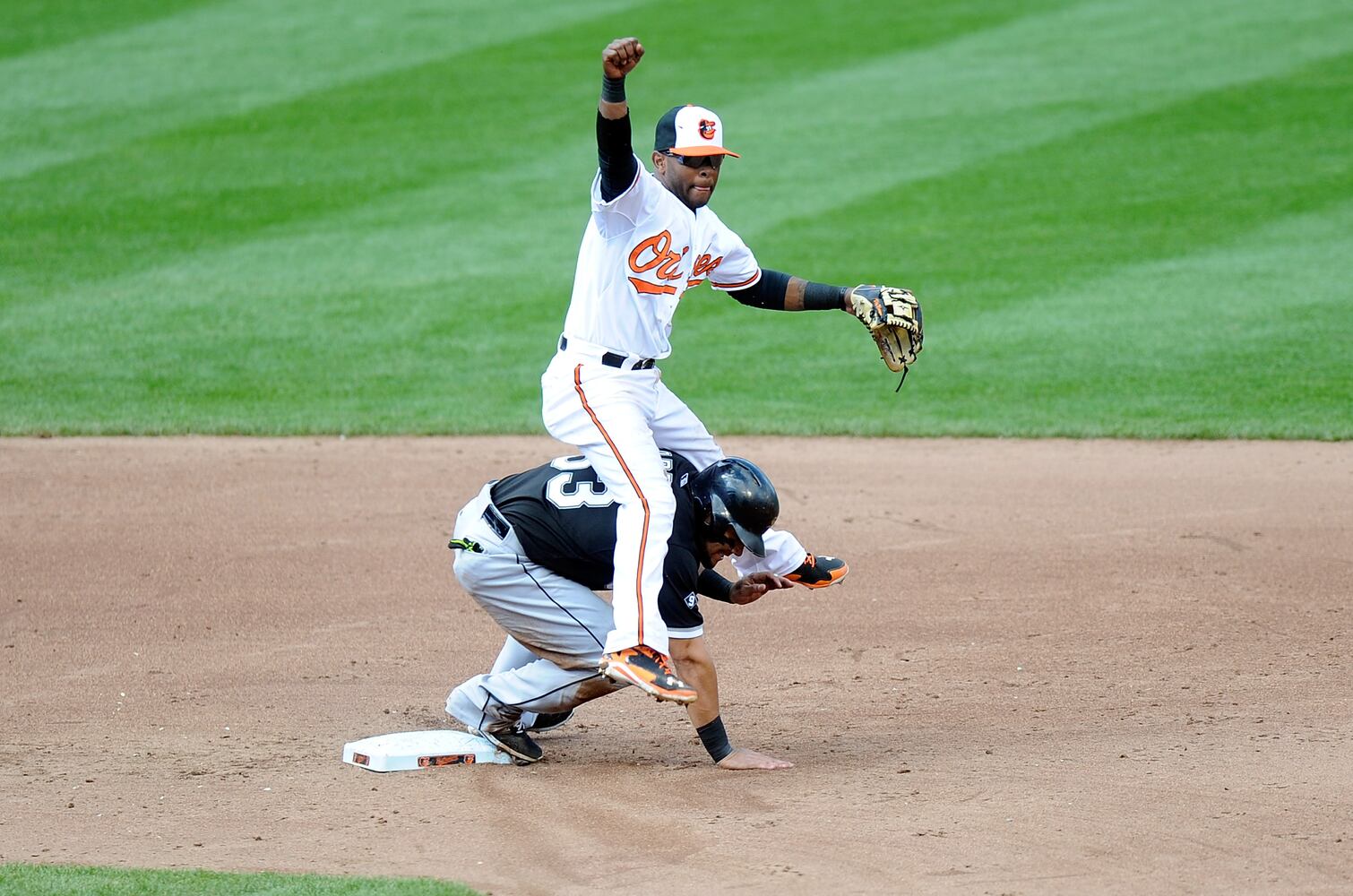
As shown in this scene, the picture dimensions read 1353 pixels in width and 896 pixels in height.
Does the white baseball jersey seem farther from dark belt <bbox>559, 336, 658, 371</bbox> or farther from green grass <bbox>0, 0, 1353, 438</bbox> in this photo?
green grass <bbox>0, 0, 1353, 438</bbox>

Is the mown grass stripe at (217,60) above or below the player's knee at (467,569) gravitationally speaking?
above

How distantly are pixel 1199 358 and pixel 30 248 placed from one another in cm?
915

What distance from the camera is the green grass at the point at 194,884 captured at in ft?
12.2

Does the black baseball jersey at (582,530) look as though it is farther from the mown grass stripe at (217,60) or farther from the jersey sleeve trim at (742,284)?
the mown grass stripe at (217,60)

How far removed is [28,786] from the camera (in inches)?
182

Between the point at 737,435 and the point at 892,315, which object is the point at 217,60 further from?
the point at 892,315

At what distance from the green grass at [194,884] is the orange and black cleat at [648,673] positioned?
804 mm

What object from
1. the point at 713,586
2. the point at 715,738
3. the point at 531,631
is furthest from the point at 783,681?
the point at 531,631

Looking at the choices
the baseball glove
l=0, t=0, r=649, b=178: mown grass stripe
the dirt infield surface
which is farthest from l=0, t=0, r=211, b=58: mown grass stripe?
the baseball glove

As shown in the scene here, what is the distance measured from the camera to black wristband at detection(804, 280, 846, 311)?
5.18 m

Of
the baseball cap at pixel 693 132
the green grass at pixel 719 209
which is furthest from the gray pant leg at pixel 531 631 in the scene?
the green grass at pixel 719 209

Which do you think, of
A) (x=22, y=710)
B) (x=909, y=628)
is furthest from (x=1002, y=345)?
(x=22, y=710)

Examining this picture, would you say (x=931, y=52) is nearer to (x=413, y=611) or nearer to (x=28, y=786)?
(x=413, y=611)

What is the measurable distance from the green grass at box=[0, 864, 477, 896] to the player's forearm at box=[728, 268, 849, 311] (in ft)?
7.78
